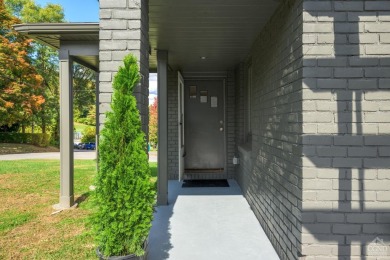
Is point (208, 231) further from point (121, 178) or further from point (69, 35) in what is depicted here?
point (69, 35)

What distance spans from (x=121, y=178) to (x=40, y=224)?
2.58 meters

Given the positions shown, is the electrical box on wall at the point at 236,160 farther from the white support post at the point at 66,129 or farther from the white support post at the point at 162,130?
the white support post at the point at 66,129

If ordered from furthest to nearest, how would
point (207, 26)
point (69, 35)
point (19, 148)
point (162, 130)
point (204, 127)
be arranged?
point (19, 148) < point (204, 127) < point (162, 130) < point (69, 35) < point (207, 26)

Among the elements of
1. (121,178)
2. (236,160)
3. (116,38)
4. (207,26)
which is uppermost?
(207,26)

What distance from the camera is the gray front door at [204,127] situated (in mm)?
7363

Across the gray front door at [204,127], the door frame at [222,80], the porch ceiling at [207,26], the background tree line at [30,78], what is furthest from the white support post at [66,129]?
the background tree line at [30,78]

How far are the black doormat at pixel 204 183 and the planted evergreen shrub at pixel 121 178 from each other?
4.00 m

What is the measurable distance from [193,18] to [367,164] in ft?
8.10

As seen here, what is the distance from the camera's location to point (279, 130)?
2990 millimetres

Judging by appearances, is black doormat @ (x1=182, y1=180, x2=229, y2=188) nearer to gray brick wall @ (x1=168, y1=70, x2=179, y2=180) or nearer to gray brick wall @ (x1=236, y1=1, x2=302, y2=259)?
gray brick wall @ (x1=168, y1=70, x2=179, y2=180)

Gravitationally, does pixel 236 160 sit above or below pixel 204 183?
above

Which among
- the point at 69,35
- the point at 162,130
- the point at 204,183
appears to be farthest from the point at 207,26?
the point at 204,183

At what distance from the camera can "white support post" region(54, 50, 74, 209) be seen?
477 cm

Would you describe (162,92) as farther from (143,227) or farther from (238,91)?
(143,227)
